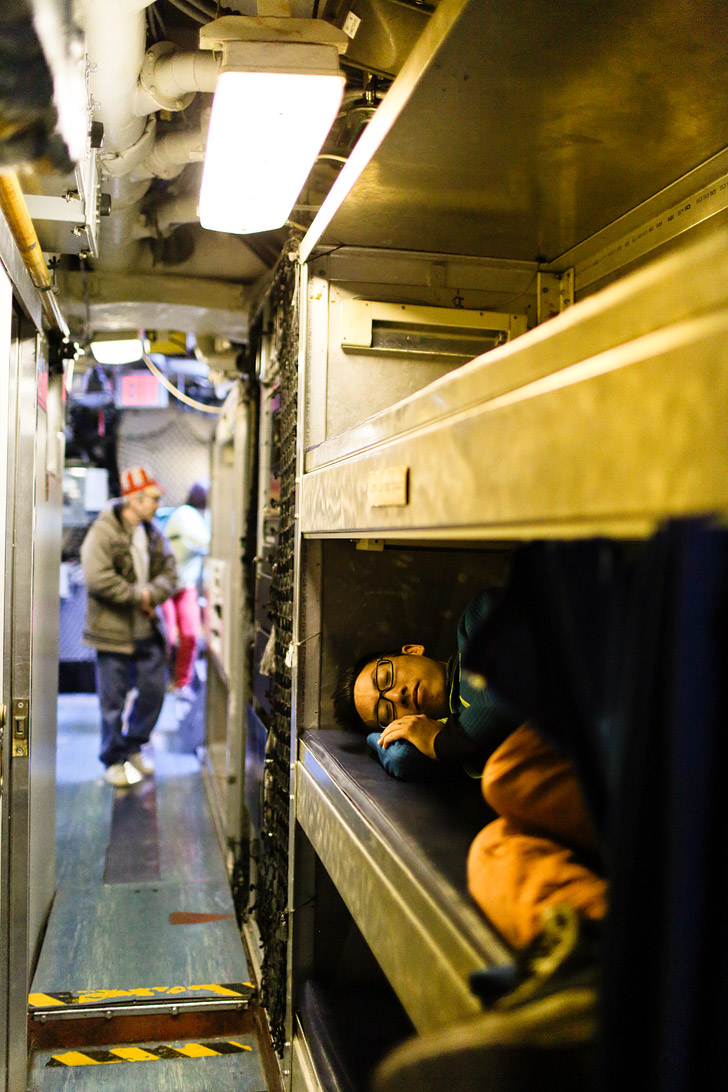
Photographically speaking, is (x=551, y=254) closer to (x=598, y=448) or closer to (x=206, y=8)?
(x=206, y=8)

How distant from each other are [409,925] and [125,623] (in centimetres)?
460

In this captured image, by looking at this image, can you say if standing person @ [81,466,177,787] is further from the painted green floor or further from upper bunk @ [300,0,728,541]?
upper bunk @ [300,0,728,541]

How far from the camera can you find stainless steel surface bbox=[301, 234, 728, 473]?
2.07 ft

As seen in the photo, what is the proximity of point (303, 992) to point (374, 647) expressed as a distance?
3.12 feet

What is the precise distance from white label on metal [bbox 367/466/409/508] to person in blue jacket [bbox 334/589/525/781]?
0.25 metres

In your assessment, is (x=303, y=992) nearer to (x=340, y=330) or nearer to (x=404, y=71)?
(x=340, y=330)

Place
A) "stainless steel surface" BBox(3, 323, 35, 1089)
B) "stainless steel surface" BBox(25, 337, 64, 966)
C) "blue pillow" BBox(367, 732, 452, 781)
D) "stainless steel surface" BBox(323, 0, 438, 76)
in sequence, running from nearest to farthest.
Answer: "blue pillow" BBox(367, 732, 452, 781), "stainless steel surface" BBox(323, 0, 438, 76), "stainless steel surface" BBox(3, 323, 35, 1089), "stainless steel surface" BBox(25, 337, 64, 966)

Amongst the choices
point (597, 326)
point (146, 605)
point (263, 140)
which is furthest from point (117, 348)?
point (597, 326)

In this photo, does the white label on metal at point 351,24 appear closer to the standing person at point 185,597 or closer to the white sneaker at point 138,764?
the white sneaker at point 138,764

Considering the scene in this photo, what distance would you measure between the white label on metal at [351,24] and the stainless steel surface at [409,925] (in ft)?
5.66

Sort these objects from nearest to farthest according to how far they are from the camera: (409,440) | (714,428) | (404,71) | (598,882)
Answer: (714,428)
(598,882)
(409,440)
(404,71)

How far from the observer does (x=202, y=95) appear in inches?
107

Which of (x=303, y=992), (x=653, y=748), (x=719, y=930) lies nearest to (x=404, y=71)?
(x=653, y=748)

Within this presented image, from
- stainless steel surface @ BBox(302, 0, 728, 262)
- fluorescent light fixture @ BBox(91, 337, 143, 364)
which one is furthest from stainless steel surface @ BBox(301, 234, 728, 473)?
fluorescent light fixture @ BBox(91, 337, 143, 364)
